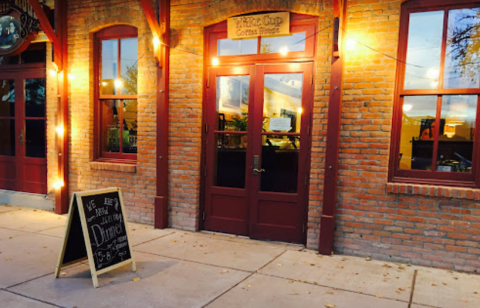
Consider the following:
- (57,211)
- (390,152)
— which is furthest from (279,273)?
(57,211)

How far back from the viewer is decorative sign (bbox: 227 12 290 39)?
5.02m

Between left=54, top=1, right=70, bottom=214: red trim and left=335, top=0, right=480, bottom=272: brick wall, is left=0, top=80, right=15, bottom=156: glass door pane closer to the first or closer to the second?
left=54, top=1, right=70, bottom=214: red trim

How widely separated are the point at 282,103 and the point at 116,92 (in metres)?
3.07

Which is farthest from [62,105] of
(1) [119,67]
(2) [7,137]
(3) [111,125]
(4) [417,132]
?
(4) [417,132]

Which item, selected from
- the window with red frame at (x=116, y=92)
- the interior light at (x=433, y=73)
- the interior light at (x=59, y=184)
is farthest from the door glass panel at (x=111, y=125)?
the interior light at (x=433, y=73)

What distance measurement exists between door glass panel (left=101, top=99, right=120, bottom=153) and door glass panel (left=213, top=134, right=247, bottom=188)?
1.99 metres

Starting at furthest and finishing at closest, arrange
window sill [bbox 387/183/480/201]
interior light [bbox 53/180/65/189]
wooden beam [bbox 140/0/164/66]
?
1. interior light [bbox 53/180/65/189]
2. wooden beam [bbox 140/0/164/66]
3. window sill [bbox 387/183/480/201]

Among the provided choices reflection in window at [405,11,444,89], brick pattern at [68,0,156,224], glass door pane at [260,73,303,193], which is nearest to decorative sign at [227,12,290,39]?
glass door pane at [260,73,303,193]

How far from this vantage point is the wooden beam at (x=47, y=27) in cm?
591

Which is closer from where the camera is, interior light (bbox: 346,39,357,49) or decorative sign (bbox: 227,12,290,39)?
interior light (bbox: 346,39,357,49)

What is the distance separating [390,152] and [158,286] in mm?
3216

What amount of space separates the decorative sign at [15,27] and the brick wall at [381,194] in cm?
554

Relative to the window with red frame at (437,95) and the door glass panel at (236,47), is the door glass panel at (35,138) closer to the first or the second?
the door glass panel at (236,47)

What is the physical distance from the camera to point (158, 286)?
3.68 meters
